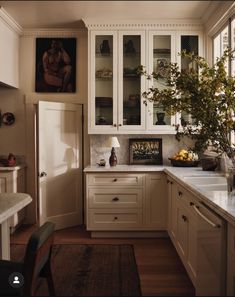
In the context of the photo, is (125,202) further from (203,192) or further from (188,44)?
(188,44)

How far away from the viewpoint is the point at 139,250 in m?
3.13

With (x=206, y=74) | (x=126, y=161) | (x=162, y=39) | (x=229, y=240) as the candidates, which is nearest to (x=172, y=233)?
(x=126, y=161)

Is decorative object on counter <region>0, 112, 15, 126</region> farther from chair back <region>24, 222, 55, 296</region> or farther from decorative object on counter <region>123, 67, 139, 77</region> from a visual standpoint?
chair back <region>24, 222, 55, 296</region>

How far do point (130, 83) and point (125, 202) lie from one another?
4.59 feet

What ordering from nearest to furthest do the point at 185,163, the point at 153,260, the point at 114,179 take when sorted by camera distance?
the point at 153,260
the point at 114,179
the point at 185,163

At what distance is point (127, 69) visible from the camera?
3688 millimetres

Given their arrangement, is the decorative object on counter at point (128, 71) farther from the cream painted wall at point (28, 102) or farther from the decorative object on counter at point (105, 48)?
the cream painted wall at point (28, 102)

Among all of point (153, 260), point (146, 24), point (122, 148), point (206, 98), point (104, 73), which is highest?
point (146, 24)

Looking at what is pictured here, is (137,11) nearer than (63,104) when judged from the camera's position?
Yes

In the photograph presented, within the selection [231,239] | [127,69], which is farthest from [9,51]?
[231,239]

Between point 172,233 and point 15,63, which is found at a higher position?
point 15,63

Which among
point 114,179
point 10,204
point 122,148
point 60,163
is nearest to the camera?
point 10,204

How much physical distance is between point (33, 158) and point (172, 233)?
2.00 metres

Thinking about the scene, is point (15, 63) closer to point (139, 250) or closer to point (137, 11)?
point (137, 11)
